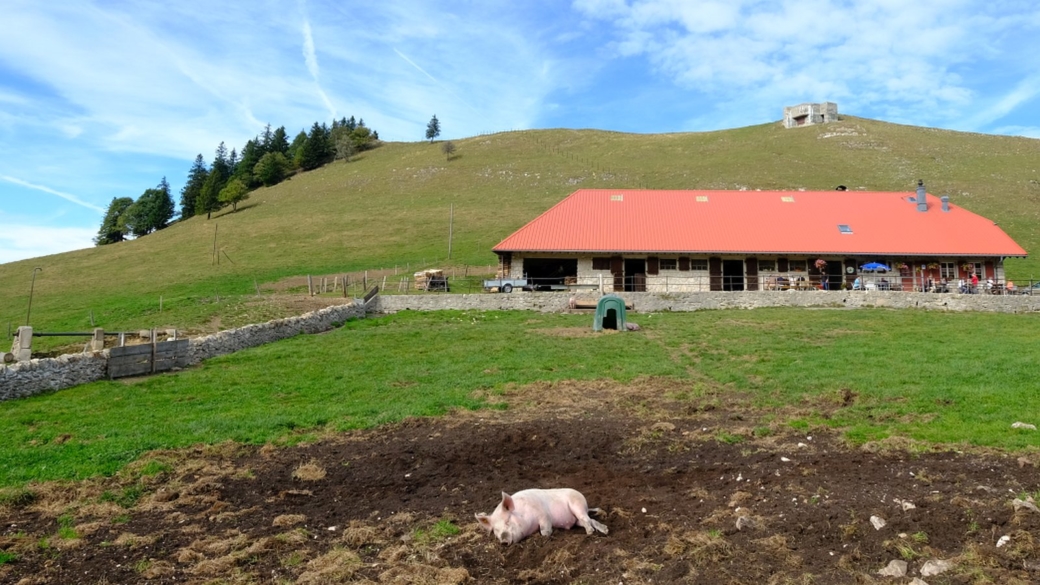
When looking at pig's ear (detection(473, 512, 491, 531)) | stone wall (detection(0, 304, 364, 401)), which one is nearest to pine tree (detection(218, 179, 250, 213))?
stone wall (detection(0, 304, 364, 401))

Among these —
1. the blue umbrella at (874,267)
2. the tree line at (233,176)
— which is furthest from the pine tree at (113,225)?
the blue umbrella at (874,267)

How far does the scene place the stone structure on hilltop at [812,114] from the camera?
102 meters

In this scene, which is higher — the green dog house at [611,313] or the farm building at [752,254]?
the farm building at [752,254]

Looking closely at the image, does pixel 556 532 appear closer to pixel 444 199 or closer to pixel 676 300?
pixel 676 300

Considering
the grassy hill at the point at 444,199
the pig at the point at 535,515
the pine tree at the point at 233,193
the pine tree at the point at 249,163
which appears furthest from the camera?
the pine tree at the point at 249,163

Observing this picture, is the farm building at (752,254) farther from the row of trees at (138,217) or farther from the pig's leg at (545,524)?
the row of trees at (138,217)

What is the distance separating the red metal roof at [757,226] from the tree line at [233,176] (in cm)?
6606

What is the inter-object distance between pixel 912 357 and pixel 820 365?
286 centimetres

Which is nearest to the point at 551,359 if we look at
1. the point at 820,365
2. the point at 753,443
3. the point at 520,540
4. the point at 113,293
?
the point at 820,365

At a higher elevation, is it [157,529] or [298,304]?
[298,304]

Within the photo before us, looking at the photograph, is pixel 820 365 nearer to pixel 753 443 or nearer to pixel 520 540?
pixel 753 443

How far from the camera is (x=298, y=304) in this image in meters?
31.8

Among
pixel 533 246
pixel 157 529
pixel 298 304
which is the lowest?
pixel 157 529

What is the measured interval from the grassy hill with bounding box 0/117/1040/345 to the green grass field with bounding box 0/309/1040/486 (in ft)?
36.3
